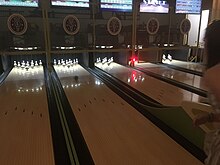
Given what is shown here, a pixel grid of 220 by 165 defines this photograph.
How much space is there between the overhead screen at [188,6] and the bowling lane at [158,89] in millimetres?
3070

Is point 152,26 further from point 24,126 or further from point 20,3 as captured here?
point 24,126

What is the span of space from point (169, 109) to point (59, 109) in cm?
139

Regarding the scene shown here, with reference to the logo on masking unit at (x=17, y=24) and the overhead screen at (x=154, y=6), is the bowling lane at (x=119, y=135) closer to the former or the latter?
the logo on masking unit at (x=17, y=24)

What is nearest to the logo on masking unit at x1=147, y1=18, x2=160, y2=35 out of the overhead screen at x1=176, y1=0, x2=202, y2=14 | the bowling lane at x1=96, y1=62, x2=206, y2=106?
the overhead screen at x1=176, y1=0, x2=202, y2=14

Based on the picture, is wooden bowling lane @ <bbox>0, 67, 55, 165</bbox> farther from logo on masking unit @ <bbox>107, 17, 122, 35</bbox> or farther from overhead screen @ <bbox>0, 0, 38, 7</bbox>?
logo on masking unit @ <bbox>107, 17, 122, 35</bbox>

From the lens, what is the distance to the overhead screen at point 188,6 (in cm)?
676

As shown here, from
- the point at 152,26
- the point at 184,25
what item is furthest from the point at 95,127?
the point at 184,25

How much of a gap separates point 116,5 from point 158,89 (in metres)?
3.25

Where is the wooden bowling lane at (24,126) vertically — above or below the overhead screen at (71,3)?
below

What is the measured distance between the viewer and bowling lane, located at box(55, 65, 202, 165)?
173cm

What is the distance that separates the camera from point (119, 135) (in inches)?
82.6

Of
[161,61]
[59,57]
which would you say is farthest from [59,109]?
[161,61]

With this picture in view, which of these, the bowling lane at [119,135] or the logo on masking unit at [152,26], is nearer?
the bowling lane at [119,135]

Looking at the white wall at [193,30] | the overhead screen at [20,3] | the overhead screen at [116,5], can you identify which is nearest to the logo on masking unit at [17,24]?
the overhead screen at [20,3]
